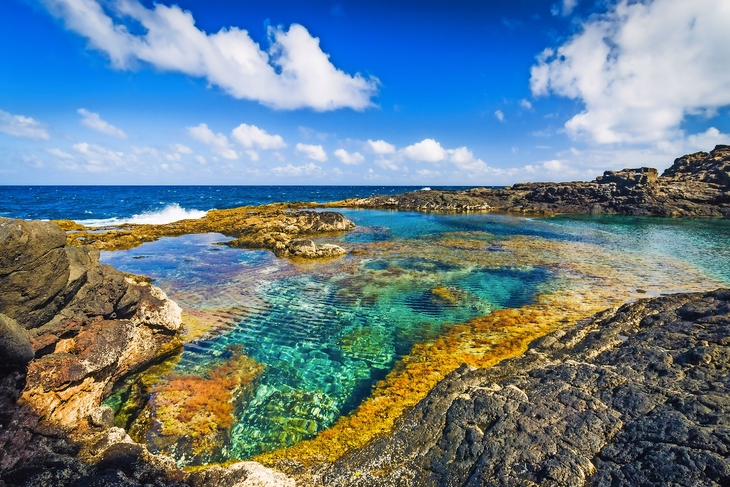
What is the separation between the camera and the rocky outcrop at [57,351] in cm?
619

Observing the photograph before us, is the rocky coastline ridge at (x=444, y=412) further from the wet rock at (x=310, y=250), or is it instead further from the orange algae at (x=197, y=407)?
the wet rock at (x=310, y=250)

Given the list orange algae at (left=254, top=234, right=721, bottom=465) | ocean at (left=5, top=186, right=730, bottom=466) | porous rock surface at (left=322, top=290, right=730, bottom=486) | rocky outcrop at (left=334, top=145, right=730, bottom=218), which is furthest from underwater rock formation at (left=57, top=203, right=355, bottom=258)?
rocky outcrop at (left=334, top=145, right=730, bottom=218)

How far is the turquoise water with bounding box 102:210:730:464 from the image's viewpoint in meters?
9.88

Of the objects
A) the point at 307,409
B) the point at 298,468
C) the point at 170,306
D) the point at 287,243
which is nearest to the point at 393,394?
the point at 307,409

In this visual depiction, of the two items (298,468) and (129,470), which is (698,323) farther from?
(129,470)

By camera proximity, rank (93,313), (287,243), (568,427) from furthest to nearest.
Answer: (287,243)
(93,313)
(568,427)

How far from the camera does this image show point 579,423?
7.00 m

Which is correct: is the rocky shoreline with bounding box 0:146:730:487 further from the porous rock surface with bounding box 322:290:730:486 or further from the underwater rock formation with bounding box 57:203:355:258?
the underwater rock formation with bounding box 57:203:355:258

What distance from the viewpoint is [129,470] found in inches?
241

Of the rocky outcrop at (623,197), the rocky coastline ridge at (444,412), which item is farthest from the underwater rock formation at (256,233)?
the rocky outcrop at (623,197)

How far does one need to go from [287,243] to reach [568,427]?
27550 mm

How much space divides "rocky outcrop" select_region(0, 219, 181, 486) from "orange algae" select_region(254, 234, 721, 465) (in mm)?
4035

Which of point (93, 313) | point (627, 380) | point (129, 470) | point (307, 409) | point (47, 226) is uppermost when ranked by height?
point (47, 226)

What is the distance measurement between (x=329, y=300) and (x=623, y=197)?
85074 millimetres
